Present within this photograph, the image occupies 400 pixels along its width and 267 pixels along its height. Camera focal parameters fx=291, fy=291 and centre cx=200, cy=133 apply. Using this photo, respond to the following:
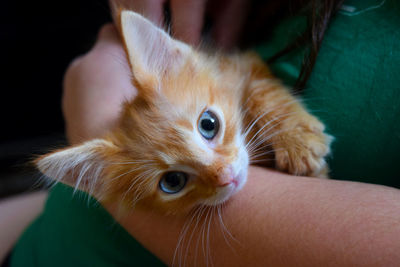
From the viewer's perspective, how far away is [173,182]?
0.95m

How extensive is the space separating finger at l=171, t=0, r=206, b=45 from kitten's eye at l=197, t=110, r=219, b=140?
0.38 m

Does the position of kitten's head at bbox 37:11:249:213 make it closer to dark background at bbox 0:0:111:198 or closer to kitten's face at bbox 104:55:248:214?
kitten's face at bbox 104:55:248:214

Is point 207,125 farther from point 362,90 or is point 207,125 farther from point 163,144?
point 362,90

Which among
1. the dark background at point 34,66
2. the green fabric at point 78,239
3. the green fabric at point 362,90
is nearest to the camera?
the green fabric at point 362,90

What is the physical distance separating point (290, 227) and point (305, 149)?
328 mm

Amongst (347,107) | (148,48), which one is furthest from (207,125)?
(347,107)

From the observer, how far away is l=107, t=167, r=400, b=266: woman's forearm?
2.07 ft

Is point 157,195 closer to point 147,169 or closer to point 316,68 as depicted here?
point 147,169

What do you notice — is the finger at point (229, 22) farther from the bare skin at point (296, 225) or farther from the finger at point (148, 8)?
the bare skin at point (296, 225)

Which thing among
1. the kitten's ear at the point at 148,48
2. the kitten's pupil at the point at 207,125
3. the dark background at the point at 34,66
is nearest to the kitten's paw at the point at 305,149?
the kitten's pupil at the point at 207,125

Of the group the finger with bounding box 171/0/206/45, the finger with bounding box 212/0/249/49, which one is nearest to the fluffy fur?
the finger with bounding box 171/0/206/45

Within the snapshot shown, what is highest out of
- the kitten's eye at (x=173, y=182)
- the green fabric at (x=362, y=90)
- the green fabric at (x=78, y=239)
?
the green fabric at (x=362, y=90)

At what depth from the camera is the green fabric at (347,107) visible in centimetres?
85

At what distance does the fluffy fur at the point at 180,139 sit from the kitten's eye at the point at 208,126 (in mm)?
15
